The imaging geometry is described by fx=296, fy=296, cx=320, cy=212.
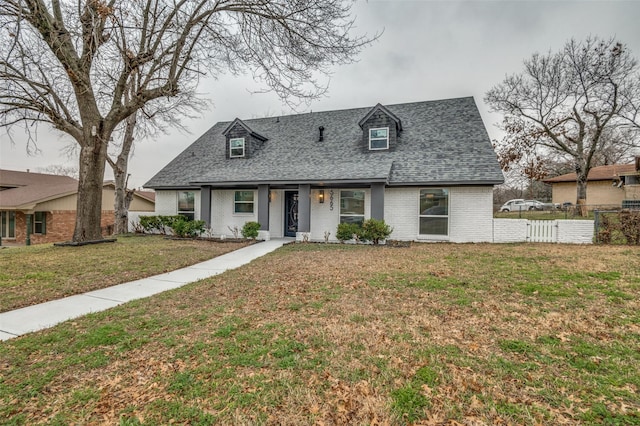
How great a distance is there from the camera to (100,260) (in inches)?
334

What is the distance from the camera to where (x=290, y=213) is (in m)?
14.5

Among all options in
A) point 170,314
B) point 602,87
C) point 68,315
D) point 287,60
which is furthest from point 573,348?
point 602,87

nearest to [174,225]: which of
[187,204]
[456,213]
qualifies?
[187,204]

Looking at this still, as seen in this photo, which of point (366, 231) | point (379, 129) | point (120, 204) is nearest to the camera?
point (366, 231)

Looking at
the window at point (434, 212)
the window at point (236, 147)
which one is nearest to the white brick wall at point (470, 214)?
the window at point (434, 212)

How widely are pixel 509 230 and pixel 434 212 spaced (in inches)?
115

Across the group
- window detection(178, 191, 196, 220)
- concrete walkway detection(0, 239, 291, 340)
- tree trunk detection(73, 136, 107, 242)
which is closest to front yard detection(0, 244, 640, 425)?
concrete walkway detection(0, 239, 291, 340)

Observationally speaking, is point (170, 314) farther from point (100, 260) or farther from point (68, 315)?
point (100, 260)

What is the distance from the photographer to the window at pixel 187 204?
15781 mm

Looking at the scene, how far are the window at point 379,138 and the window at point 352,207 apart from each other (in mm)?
2663

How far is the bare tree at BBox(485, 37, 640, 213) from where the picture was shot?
709 inches

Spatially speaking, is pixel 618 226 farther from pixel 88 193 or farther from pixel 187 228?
pixel 88 193

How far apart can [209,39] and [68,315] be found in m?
8.88

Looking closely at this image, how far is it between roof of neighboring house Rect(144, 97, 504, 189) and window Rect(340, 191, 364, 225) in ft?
3.99
